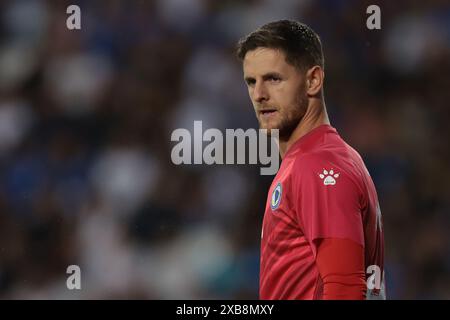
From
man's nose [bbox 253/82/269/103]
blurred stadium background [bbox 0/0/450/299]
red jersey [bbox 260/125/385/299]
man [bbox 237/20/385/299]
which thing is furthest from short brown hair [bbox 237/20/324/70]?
blurred stadium background [bbox 0/0/450/299]

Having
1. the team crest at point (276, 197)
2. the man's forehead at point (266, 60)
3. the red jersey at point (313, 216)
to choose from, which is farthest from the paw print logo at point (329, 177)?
the man's forehead at point (266, 60)

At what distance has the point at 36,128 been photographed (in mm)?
4668

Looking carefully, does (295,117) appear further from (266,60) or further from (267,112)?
(266,60)

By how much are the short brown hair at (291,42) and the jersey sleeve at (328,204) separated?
1.38 feet

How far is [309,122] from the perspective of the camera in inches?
88.4

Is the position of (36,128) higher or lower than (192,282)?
higher

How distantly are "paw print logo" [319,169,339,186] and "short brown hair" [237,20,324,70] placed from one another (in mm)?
440

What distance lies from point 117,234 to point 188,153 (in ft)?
2.02

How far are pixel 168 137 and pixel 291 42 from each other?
2.35m

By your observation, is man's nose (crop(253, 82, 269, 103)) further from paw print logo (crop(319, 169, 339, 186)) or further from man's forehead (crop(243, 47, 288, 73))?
paw print logo (crop(319, 169, 339, 186))

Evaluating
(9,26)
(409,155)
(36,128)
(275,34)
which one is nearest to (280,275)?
(275,34)

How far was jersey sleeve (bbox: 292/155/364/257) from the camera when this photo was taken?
190 centimetres

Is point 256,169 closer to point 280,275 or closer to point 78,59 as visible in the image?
point 78,59

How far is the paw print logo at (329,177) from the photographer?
1922 mm
